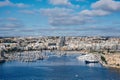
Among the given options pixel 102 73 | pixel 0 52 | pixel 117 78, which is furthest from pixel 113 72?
pixel 0 52

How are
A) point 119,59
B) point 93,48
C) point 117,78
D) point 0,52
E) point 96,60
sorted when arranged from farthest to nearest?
1. point 93,48
2. point 0,52
3. point 96,60
4. point 119,59
5. point 117,78

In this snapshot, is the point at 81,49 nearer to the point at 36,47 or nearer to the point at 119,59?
the point at 36,47

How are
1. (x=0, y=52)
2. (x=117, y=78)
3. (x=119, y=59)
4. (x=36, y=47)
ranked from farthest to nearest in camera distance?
(x=36, y=47) → (x=0, y=52) → (x=119, y=59) → (x=117, y=78)

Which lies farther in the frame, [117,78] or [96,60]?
[96,60]

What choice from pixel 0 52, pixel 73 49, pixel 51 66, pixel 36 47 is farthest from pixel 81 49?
pixel 51 66

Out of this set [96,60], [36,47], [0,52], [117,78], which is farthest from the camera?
[36,47]

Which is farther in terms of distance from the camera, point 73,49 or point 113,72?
point 73,49

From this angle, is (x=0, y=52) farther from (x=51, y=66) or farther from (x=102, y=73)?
(x=102, y=73)

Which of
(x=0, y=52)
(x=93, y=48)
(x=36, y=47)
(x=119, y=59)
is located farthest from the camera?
(x=36, y=47)

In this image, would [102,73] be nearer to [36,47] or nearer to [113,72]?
[113,72]
